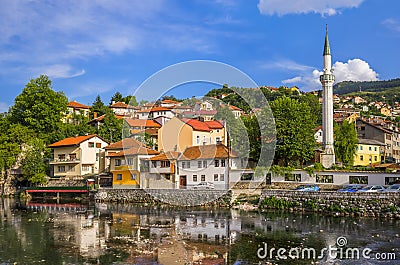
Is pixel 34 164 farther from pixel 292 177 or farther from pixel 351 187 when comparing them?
pixel 351 187

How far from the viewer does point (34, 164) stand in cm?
5362

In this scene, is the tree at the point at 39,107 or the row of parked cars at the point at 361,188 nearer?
the row of parked cars at the point at 361,188

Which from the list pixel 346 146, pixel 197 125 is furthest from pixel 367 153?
pixel 197 125

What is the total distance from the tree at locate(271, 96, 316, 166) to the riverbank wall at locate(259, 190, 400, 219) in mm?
10454

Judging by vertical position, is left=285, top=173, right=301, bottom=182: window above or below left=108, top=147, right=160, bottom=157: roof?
below

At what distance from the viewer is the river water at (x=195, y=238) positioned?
64.3 ft

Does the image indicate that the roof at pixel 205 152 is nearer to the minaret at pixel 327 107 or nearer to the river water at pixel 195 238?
the river water at pixel 195 238

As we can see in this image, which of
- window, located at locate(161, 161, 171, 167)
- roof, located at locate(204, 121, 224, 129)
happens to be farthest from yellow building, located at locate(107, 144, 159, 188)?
roof, located at locate(204, 121, 224, 129)

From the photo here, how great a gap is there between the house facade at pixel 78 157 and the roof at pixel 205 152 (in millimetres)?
16393

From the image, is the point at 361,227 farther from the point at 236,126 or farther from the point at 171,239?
the point at 236,126

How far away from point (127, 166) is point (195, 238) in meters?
24.1

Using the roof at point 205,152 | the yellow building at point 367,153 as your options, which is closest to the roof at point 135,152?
the roof at point 205,152
